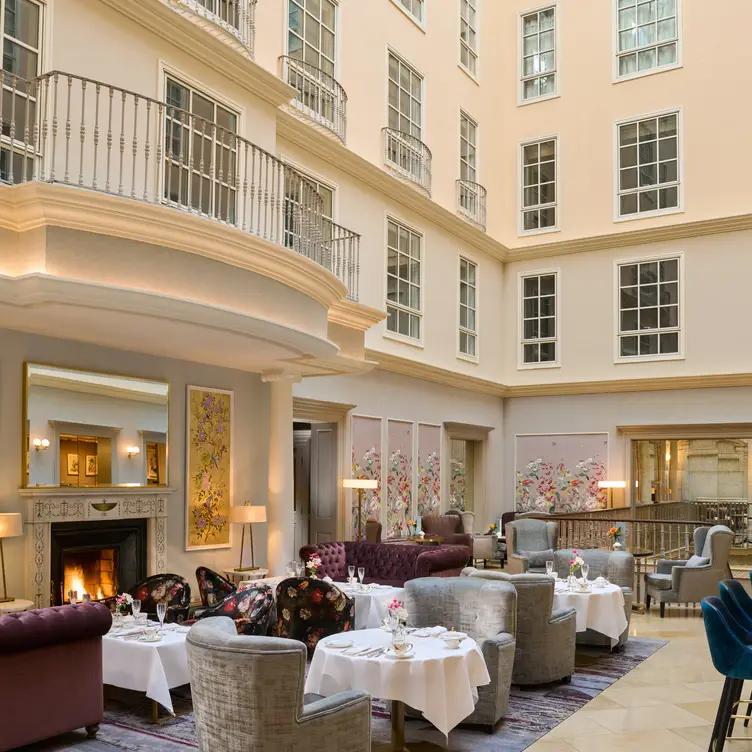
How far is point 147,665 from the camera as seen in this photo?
6211mm

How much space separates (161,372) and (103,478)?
4.54 feet

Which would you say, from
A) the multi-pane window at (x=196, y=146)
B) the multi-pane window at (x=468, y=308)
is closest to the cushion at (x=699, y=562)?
the multi-pane window at (x=468, y=308)

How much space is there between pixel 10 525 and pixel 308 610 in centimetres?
270

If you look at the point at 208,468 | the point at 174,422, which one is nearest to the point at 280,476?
the point at 208,468

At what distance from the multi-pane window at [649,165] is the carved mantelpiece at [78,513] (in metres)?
11.6

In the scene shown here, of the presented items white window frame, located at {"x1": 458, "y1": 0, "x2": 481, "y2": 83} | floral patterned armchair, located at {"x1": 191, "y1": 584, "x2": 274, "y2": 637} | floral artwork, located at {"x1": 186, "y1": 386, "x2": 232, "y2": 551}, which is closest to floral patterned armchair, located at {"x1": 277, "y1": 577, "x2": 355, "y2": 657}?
floral patterned armchair, located at {"x1": 191, "y1": 584, "x2": 274, "y2": 637}

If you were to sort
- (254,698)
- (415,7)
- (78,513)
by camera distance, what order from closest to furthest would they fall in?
(254,698) < (78,513) < (415,7)

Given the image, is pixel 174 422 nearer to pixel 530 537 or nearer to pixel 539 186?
pixel 530 537

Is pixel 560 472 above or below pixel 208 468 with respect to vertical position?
below

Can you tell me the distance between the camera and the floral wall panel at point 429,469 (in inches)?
593

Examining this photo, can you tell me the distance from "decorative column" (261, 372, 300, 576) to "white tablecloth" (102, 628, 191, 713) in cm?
391

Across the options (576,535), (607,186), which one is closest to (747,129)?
(607,186)

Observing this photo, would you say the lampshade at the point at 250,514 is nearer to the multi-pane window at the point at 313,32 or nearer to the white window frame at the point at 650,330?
the multi-pane window at the point at 313,32

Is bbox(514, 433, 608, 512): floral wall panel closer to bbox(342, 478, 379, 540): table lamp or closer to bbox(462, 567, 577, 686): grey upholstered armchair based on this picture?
bbox(342, 478, 379, 540): table lamp
